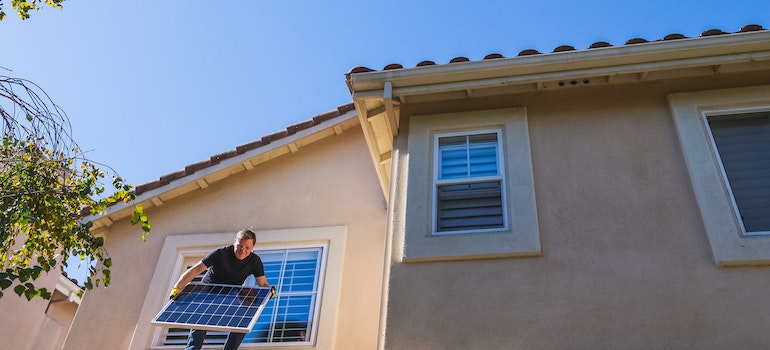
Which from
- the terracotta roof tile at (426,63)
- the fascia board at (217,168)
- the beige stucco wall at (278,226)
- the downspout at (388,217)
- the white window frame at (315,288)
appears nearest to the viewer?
the downspout at (388,217)

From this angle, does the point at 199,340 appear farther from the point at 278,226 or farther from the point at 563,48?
the point at 563,48

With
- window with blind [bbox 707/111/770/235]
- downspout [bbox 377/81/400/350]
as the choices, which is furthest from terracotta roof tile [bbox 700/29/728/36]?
downspout [bbox 377/81/400/350]

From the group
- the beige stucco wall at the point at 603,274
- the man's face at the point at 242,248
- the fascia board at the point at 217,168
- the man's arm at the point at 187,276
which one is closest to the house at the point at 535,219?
the beige stucco wall at the point at 603,274

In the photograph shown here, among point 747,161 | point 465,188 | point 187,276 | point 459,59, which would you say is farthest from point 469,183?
point 187,276

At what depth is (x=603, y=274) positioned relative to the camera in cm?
599

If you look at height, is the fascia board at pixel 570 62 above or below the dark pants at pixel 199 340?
above

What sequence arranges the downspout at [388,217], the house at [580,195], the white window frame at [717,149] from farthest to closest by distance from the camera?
the white window frame at [717,149]
the downspout at [388,217]
the house at [580,195]

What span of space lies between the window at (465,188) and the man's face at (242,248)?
1.55 meters

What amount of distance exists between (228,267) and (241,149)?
3.26 meters

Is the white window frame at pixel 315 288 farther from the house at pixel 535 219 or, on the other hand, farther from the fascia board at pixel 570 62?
the fascia board at pixel 570 62

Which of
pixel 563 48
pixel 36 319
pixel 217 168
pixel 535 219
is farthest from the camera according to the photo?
pixel 36 319

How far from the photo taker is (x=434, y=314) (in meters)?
6.01

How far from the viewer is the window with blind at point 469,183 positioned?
6.84m

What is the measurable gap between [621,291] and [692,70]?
281 centimetres
